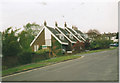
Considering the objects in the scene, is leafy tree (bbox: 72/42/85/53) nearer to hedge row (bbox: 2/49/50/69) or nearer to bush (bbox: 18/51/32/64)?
hedge row (bbox: 2/49/50/69)

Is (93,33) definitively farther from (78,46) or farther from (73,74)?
(73,74)

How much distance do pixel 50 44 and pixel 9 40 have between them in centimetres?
2321

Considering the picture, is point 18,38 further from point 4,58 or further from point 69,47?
point 69,47

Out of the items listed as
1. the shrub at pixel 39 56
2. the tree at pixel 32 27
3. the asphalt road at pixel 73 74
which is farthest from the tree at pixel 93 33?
the asphalt road at pixel 73 74

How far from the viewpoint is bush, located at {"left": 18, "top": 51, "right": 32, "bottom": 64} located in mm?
20516

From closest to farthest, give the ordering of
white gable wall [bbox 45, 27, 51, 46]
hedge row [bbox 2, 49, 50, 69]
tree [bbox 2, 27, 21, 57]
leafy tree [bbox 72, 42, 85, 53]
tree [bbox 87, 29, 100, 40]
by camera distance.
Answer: tree [bbox 2, 27, 21, 57] < hedge row [bbox 2, 49, 50, 69] < white gable wall [bbox 45, 27, 51, 46] < leafy tree [bbox 72, 42, 85, 53] < tree [bbox 87, 29, 100, 40]

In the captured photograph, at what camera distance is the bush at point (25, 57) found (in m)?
20.5

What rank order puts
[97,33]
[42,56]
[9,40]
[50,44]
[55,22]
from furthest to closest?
1. [97,33]
2. [55,22]
3. [50,44]
4. [42,56]
5. [9,40]

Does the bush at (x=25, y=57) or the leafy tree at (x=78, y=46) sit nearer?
the bush at (x=25, y=57)

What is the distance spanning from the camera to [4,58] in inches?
667

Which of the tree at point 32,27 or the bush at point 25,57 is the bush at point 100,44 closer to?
the tree at point 32,27

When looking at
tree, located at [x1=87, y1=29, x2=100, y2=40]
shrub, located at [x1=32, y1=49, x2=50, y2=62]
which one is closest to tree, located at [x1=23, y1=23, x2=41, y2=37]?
tree, located at [x1=87, y1=29, x2=100, y2=40]

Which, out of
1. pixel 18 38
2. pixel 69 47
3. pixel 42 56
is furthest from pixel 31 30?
pixel 18 38

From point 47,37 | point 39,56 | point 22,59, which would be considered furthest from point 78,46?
point 22,59
